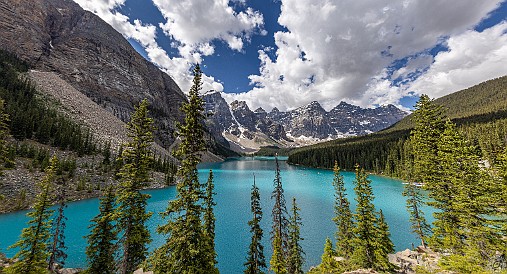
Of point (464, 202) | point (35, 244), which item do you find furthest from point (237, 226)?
point (464, 202)

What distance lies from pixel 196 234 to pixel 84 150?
2909 inches

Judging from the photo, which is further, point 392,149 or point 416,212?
point 392,149

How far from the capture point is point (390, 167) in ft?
347

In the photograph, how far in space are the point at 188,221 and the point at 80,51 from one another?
19258cm

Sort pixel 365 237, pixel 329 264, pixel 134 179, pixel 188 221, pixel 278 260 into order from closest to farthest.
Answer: pixel 188 221, pixel 134 179, pixel 278 260, pixel 365 237, pixel 329 264

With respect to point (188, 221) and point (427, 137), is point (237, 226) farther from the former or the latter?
point (427, 137)

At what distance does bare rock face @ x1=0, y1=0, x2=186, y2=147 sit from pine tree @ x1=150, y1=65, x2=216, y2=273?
305 feet

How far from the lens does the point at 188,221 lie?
1181 cm

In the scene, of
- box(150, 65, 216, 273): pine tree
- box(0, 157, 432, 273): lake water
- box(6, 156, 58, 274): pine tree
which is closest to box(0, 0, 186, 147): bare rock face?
box(0, 157, 432, 273): lake water

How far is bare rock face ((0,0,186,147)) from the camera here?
12094cm

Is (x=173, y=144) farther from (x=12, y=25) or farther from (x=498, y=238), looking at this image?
(x=498, y=238)

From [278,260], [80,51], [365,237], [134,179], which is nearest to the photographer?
[134,179]

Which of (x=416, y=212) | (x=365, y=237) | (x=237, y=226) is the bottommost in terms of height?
(x=237, y=226)

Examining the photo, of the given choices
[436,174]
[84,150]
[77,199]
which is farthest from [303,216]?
[84,150]
